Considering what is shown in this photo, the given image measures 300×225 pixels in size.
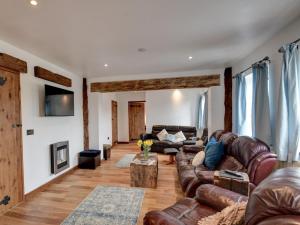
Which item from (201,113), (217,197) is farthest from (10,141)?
(201,113)

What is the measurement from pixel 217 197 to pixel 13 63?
10.4ft

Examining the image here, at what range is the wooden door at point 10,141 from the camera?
249cm

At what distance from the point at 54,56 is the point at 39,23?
4.24 feet

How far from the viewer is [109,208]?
2.55 metres

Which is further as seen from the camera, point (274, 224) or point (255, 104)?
point (255, 104)

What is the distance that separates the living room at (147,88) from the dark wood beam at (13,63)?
2 centimetres

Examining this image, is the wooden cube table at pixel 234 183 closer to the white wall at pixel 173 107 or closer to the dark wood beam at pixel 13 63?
the dark wood beam at pixel 13 63

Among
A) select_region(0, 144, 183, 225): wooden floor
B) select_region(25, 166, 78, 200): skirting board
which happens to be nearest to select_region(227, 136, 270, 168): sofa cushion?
select_region(0, 144, 183, 225): wooden floor

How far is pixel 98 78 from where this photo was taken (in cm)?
499

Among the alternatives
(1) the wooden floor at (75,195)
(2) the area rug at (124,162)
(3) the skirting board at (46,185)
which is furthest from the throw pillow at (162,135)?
(3) the skirting board at (46,185)

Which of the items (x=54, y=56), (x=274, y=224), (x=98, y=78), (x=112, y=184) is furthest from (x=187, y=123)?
(x=274, y=224)

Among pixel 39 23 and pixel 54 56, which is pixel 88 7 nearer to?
pixel 39 23

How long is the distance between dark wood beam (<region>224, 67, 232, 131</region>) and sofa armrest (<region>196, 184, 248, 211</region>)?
110 inches

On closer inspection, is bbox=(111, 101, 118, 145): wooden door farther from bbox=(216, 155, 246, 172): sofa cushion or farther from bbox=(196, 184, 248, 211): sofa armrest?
bbox=(196, 184, 248, 211): sofa armrest
